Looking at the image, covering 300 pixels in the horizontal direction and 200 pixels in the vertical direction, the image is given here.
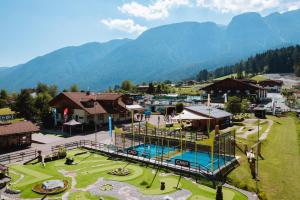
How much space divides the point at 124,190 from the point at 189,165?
8.10m

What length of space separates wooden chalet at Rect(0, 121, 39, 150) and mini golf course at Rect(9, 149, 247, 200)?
29.5 feet

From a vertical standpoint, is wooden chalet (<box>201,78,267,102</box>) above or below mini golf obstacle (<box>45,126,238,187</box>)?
above

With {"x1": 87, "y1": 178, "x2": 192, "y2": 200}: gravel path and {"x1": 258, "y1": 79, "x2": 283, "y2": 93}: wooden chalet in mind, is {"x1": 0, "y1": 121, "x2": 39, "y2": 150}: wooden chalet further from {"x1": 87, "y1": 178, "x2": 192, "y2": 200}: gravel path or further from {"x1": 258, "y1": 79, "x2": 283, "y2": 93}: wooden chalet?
{"x1": 258, "y1": 79, "x2": 283, "y2": 93}: wooden chalet

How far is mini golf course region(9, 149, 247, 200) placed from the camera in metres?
26.2

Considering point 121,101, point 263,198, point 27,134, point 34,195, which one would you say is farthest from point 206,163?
point 121,101

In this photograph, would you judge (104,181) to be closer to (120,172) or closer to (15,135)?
Answer: (120,172)

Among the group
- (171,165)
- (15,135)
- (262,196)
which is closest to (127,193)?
(171,165)

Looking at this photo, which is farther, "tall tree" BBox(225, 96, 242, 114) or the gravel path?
"tall tree" BBox(225, 96, 242, 114)

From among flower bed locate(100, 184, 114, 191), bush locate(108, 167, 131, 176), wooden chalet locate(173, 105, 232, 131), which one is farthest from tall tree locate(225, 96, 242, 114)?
flower bed locate(100, 184, 114, 191)

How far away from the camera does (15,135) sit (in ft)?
143

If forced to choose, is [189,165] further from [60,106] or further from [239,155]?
[60,106]

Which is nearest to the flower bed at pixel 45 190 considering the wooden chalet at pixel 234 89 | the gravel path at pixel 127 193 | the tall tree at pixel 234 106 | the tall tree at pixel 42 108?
the gravel path at pixel 127 193

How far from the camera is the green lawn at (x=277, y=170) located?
27.3 m

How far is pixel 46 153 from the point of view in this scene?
4072cm
